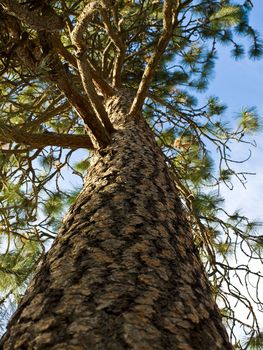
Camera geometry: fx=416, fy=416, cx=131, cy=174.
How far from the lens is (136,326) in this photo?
881 mm

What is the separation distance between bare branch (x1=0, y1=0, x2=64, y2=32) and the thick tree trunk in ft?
2.27

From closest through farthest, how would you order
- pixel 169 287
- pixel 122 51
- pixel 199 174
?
pixel 169 287 → pixel 122 51 → pixel 199 174

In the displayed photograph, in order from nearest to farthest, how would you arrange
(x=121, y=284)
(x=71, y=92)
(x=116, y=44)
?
(x=121, y=284) < (x=71, y=92) < (x=116, y=44)

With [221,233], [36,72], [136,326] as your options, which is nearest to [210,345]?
[136,326]

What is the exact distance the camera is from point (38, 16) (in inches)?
63.9

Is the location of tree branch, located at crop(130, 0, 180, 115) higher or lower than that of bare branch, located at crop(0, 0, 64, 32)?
higher

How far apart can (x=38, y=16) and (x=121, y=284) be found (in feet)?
3.66

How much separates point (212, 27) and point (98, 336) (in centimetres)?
444

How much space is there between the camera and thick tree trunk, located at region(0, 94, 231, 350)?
871 mm

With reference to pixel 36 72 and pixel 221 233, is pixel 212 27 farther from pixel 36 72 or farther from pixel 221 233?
pixel 36 72

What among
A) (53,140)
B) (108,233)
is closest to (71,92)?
(53,140)

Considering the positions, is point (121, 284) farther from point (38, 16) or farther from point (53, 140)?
point (53, 140)

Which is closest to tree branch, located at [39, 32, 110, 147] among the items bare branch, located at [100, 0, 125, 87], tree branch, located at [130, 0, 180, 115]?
tree branch, located at [130, 0, 180, 115]

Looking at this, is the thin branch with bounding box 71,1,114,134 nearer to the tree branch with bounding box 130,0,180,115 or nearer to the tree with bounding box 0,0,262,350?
the tree with bounding box 0,0,262,350
